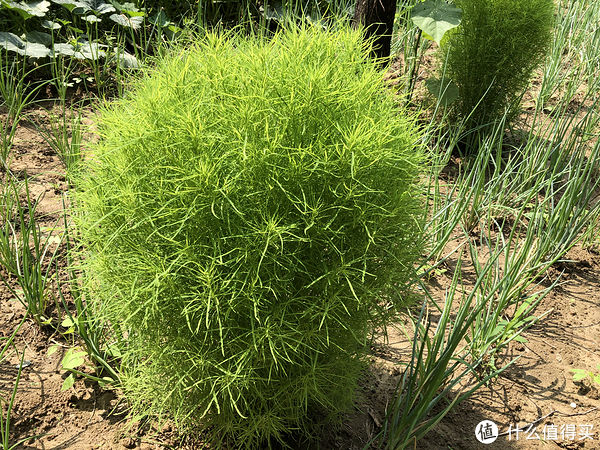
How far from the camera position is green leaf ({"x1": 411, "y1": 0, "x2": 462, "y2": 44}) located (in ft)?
10.5

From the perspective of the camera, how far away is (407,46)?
13.0 ft

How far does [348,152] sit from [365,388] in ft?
3.72

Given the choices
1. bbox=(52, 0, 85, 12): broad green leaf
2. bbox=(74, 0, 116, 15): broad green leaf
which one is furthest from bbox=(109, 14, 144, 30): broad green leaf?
bbox=(52, 0, 85, 12): broad green leaf

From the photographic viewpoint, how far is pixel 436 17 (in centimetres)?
328

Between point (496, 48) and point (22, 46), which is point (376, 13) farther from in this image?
point (22, 46)

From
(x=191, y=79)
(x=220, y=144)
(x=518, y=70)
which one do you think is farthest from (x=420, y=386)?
(x=518, y=70)

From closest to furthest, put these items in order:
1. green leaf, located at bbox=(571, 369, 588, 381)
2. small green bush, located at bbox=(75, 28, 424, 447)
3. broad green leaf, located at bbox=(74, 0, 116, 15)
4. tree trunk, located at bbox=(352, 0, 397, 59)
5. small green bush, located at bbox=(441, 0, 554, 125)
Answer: small green bush, located at bbox=(75, 28, 424, 447) < green leaf, located at bbox=(571, 369, 588, 381) < tree trunk, located at bbox=(352, 0, 397, 59) < small green bush, located at bbox=(441, 0, 554, 125) < broad green leaf, located at bbox=(74, 0, 116, 15)

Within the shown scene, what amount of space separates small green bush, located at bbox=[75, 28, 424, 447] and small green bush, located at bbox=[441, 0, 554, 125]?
2.23 meters

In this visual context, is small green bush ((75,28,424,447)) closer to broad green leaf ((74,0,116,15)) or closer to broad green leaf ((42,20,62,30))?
broad green leaf ((42,20,62,30))

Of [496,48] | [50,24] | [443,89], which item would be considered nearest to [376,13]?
[443,89]

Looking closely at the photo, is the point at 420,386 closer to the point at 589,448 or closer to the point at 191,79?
the point at 589,448

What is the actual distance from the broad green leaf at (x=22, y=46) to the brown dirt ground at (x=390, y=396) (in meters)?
1.33

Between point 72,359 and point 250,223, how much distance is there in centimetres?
104

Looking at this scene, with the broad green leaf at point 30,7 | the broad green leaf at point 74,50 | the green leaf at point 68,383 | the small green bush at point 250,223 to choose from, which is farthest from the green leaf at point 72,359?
the broad green leaf at point 30,7
